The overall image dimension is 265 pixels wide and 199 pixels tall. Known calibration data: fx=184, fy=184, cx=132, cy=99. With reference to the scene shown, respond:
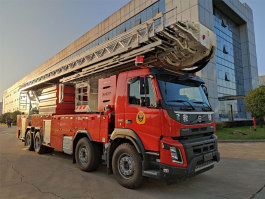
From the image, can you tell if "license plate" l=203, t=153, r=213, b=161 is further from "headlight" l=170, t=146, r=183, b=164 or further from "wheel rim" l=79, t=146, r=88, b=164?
"wheel rim" l=79, t=146, r=88, b=164

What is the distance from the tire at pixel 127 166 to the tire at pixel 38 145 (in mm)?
5396

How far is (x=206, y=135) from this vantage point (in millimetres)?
4684

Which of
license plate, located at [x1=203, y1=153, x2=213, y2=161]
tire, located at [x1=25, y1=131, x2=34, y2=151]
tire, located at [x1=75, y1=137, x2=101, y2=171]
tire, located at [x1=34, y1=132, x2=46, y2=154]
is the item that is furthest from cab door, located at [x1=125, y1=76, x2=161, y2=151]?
tire, located at [x1=25, y1=131, x2=34, y2=151]

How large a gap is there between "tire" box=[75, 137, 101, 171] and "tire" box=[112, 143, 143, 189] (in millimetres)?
1074

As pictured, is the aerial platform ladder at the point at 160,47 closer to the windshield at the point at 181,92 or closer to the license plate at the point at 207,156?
the windshield at the point at 181,92

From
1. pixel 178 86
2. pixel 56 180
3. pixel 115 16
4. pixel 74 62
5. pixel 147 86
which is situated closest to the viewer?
pixel 147 86

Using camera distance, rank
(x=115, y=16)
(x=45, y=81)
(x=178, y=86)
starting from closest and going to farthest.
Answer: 1. (x=178, y=86)
2. (x=45, y=81)
3. (x=115, y=16)

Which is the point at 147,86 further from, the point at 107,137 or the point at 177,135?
the point at 107,137

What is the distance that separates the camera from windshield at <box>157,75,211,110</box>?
416cm

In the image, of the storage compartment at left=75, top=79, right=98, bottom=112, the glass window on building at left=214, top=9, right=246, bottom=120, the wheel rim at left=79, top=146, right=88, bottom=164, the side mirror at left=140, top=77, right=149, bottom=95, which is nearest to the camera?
the side mirror at left=140, top=77, right=149, bottom=95

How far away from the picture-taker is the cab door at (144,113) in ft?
13.2

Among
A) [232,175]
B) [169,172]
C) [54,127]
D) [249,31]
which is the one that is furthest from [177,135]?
[249,31]

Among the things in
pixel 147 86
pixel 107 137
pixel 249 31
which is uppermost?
pixel 249 31

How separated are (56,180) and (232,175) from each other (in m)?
5.09
